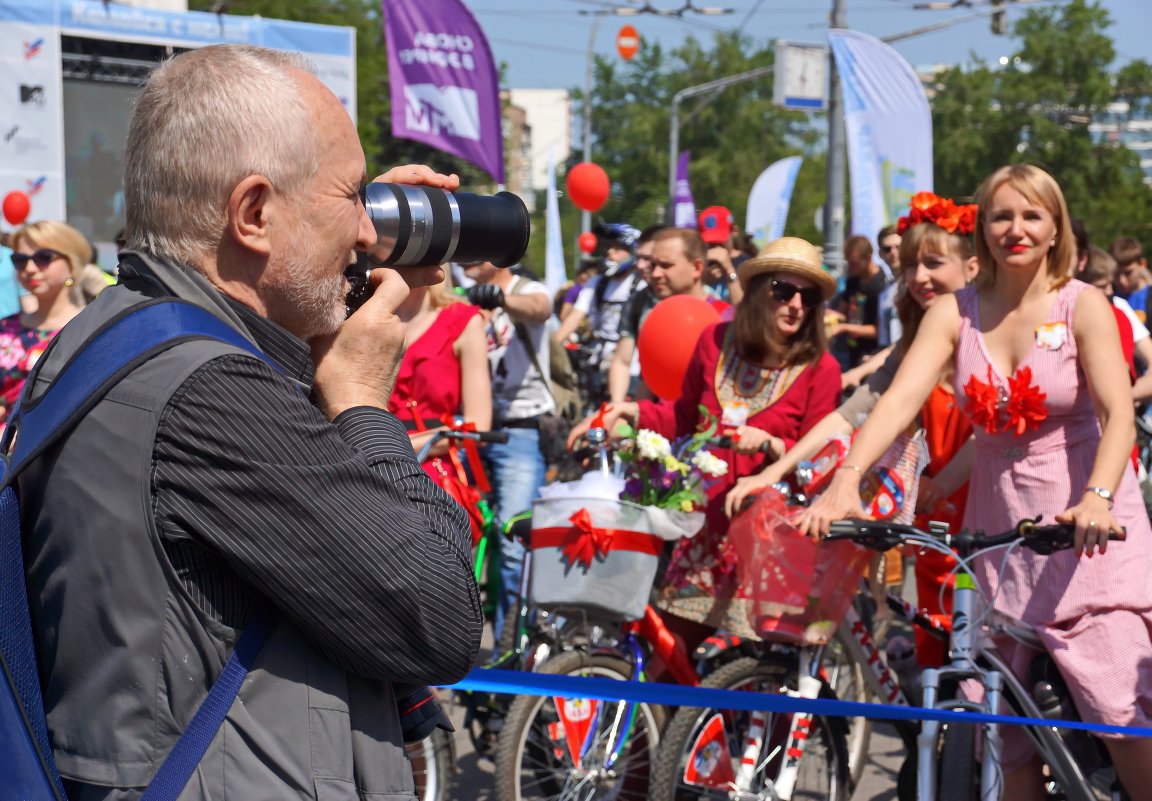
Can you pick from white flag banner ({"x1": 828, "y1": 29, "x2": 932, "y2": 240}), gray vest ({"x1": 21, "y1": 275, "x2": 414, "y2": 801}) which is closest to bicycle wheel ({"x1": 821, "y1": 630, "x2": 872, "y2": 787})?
gray vest ({"x1": 21, "y1": 275, "x2": 414, "y2": 801})

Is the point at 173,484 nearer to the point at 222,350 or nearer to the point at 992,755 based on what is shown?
the point at 222,350

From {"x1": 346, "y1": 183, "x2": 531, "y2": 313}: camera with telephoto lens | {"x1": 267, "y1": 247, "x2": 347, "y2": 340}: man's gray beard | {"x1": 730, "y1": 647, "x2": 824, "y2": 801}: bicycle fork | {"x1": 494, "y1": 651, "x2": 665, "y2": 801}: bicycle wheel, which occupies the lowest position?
{"x1": 494, "y1": 651, "x2": 665, "y2": 801}: bicycle wheel

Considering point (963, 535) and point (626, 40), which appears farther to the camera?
point (626, 40)

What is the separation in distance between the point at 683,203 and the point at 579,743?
10913 mm

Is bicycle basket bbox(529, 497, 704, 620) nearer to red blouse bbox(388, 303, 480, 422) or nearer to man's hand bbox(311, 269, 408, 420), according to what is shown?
red blouse bbox(388, 303, 480, 422)

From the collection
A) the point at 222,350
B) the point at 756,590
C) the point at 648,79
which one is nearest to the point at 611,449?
the point at 756,590

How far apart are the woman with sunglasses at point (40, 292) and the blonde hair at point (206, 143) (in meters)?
4.61

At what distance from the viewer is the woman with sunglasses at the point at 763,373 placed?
411 centimetres

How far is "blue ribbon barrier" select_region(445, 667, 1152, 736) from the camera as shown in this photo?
2.61m

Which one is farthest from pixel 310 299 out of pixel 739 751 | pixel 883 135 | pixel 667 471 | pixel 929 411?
pixel 883 135

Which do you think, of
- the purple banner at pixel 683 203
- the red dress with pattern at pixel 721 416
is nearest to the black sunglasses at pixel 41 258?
the red dress with pattern at pixel 721 416

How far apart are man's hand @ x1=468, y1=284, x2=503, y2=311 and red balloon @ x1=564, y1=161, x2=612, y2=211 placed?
717 cm

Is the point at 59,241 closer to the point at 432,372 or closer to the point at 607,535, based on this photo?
the point at 432,372

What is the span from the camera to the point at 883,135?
10.5m
